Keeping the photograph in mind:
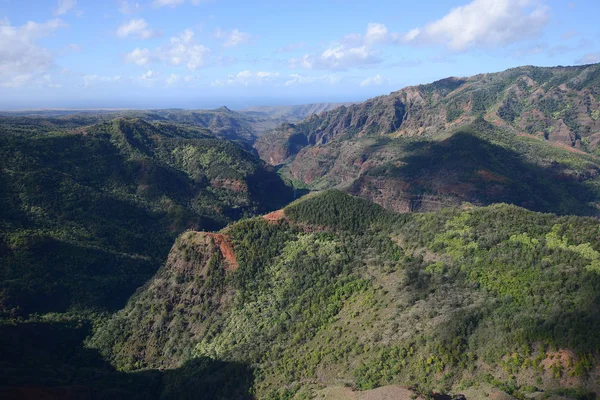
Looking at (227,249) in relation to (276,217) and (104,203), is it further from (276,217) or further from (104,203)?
(104,203)

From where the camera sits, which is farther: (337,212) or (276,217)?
(337,212)

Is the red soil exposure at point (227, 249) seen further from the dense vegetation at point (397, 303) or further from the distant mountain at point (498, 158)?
the distant mountain at point (498, 158)

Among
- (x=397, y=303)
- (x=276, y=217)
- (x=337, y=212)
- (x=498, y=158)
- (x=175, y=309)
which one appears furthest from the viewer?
(x=498, y=158)

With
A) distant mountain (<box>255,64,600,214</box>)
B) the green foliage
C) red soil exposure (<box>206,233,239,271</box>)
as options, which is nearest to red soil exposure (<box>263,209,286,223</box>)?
the green foliage

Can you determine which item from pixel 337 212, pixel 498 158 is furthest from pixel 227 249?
pixel 498 158

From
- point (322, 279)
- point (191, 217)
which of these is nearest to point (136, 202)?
point (191, 217)

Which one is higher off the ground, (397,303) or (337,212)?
(337,212)

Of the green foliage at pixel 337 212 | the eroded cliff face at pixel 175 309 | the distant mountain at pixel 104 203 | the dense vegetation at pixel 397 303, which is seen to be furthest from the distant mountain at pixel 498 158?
the eroded cliff face at pixel 175 309

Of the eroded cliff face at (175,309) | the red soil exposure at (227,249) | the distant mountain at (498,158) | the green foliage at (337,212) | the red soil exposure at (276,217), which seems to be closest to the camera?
the eroded cliff face at (175,309)
